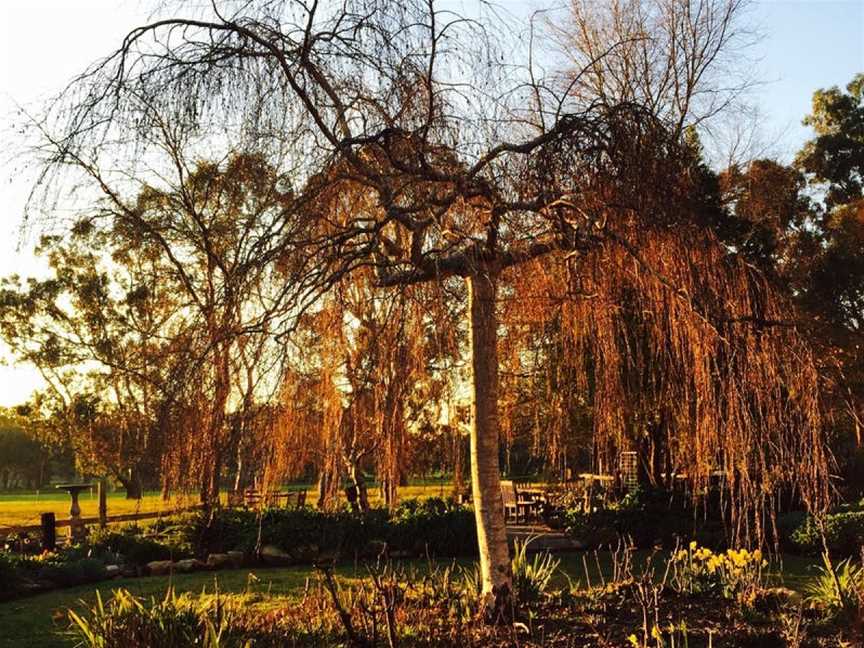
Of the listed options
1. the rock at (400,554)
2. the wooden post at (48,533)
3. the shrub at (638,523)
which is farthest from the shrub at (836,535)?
the wooden post at (48,533)

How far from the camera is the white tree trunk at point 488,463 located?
216 inches

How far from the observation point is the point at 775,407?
4316 millimetres

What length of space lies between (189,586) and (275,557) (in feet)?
6.61

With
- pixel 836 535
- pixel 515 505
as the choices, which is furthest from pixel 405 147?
pixel 515 505

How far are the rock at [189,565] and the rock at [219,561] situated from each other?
9cm

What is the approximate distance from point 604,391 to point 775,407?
4.34 ft

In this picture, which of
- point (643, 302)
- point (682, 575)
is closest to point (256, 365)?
point (643, 302)

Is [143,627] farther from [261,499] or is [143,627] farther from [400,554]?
[400,554]

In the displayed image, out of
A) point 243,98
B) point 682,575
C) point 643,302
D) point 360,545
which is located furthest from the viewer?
point 360,545

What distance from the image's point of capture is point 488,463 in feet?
18.2

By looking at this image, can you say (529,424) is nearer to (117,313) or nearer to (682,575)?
(682,575)

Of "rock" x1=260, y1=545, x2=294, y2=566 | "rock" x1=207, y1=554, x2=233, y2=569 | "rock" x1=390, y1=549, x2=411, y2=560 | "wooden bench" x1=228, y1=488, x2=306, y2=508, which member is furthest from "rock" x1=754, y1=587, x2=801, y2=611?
"rock" x1=207, y1=554, x2=233, y2=569

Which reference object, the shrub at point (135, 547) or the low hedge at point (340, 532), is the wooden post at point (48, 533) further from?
the low hedge at point (340, 532)

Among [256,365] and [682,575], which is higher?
[256,365]
